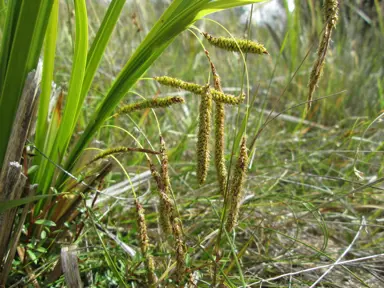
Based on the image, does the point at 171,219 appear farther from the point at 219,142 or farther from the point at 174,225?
the point at 219,142

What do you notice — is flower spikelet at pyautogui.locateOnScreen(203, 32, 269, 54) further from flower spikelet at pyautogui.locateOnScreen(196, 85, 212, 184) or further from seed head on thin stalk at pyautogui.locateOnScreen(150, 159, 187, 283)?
seed head on thin stalk at pyautogui.locateOnScreen(150, 159, 187, 283)

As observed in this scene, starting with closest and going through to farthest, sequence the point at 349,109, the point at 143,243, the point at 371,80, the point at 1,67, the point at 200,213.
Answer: the point at 143,243
the point at 1,67
the point at 200,213
the point at 349,109
the point at 371,80

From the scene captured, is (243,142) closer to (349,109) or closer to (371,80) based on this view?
(349,109)

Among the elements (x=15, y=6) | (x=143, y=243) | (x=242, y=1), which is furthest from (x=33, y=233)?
(x=242, y=1)

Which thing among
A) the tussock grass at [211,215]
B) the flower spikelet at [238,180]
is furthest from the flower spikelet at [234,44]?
the flower spikelet at [238,180]

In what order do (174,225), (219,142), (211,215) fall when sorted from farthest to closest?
1. (211,215)
2. (219,142)
3. (174,225)

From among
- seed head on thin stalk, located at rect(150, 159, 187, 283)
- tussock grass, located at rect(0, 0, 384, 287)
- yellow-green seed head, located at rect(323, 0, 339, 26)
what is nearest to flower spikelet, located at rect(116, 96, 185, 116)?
tussock grass, located at rect(0, 0, 384, 287)

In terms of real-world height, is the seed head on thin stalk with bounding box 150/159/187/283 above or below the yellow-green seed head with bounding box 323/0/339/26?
below

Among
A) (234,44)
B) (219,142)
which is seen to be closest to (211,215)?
(219,142)

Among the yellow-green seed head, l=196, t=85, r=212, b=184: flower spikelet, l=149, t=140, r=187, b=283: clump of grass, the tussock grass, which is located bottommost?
the tussock grass
